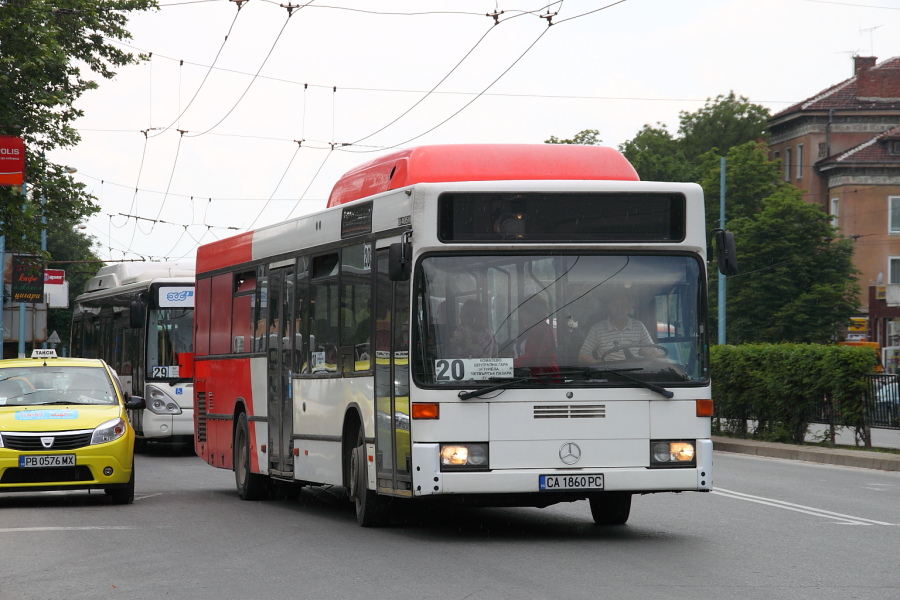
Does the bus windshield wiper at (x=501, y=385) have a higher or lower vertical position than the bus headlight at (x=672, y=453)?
higher

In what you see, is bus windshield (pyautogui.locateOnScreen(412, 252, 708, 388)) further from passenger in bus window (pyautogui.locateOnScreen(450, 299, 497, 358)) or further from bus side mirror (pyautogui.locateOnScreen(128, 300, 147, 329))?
bus side mirror (pyautogui.locateOnScreen(128, 300, 147, 329))

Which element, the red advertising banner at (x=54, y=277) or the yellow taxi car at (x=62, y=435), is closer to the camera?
the yellow taxi car at (x=62, y=435)

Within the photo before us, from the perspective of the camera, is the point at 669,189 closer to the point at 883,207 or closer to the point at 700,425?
the point at 700,425

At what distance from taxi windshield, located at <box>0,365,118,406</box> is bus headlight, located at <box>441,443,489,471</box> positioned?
6.32 metres

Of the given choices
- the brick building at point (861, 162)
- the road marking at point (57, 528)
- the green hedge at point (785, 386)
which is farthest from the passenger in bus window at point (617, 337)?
the brick building at point (861, 162)

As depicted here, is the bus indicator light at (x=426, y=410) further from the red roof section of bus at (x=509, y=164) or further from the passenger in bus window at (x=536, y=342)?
the red roof section of bus at (x=509, y=164)

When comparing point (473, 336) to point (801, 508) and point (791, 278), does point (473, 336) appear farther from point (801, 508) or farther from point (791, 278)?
point (791, 278)

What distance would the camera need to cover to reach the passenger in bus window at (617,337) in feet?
36.2

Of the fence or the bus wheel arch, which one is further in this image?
the fence

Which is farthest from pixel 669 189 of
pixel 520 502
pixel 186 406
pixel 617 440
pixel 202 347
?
pixel 186 406

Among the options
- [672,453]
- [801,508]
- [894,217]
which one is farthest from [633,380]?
[894,217]

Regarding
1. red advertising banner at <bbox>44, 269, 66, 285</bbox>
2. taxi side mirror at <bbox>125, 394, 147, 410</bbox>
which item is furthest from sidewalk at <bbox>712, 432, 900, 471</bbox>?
red advertising banner at <bbox>44, 269, 66, 285</bbox>

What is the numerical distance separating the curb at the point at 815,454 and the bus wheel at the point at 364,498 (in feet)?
38.0

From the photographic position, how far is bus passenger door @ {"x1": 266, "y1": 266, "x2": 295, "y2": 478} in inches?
576
